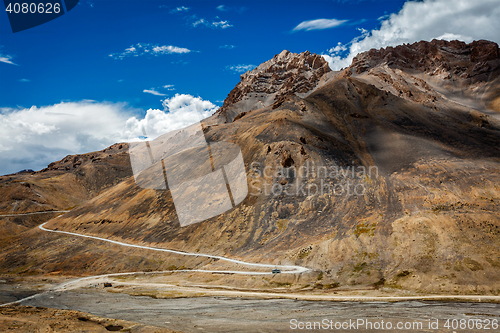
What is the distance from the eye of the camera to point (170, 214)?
7106 cm

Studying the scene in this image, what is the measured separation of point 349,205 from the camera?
186ft

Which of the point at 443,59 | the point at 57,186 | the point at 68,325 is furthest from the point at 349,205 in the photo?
the point at 443,59

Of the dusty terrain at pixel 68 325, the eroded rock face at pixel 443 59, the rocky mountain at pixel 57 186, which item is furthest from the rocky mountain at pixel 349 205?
the eroded rock face at pixel 443 59

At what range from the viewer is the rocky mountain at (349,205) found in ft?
133

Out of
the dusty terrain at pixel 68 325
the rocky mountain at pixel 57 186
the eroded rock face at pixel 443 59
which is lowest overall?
the dusty terrain at pixel 68 325

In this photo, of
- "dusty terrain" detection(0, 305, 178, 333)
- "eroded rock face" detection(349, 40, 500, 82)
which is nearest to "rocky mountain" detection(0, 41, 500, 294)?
"dusty terrain" detection(0, 305, 178, 333)

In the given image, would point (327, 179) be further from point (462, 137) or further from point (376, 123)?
point (462, 137)

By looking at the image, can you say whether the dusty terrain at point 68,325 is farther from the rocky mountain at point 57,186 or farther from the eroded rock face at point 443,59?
the eroded rock face at point 443,59

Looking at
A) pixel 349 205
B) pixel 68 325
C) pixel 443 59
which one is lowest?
pixel 68 325

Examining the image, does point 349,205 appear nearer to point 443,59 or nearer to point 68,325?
point 68,325

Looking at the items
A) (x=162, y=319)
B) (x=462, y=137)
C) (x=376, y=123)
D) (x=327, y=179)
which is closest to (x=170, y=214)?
(x=327, y=179)

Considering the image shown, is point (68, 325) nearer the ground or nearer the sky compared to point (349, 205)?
nearer the ground

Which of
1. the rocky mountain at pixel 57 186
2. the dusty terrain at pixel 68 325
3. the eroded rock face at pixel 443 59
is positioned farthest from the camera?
the eroded rock face at pixel 443 59

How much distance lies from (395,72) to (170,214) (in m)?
155
